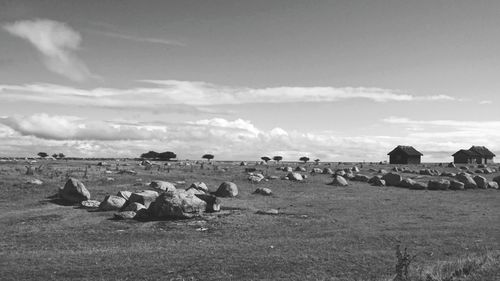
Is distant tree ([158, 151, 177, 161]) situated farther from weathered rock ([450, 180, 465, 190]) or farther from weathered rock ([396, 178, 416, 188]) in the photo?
weathered rock ([450, 180, 465, 190])

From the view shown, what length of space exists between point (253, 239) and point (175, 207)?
22.2 feet

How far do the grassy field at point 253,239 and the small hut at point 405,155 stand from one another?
242 ft

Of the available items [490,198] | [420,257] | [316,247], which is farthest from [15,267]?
[490,198]

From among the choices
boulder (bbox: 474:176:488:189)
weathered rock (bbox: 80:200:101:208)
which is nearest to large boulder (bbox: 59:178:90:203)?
weathered rock (bbox: 80:200:101:208)

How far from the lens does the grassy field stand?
1438 cm

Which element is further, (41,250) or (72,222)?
(72,222)

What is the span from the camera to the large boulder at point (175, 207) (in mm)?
25219

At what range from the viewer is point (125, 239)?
20203 millimetres

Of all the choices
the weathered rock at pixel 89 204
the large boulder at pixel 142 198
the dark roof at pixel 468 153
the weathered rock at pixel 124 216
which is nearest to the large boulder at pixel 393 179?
the large boulder at pixel 142 198

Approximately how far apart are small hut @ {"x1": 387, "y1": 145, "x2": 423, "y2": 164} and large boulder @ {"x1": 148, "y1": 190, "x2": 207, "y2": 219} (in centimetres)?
9044

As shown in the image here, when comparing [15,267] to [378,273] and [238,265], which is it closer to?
[238,265]

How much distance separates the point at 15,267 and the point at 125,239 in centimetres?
578

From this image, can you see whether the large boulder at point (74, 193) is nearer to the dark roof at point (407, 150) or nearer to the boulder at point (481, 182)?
the boulder at point (481, 182)

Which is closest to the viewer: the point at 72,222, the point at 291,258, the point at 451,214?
the point at 291,258
